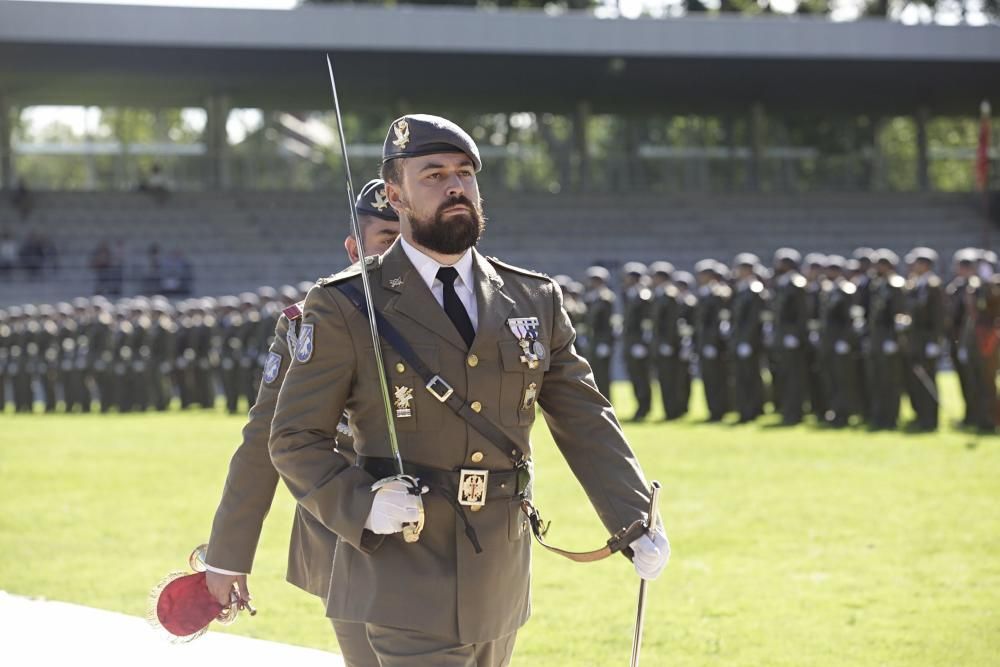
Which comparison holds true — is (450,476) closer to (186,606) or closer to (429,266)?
(429,266)

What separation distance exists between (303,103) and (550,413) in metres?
39.9

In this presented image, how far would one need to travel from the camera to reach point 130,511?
11750 millimetres

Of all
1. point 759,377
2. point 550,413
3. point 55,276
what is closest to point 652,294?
point 759,377

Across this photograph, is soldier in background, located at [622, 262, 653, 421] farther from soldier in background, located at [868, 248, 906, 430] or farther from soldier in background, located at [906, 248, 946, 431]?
soldier in background, located at [906, 248, 946, 431]

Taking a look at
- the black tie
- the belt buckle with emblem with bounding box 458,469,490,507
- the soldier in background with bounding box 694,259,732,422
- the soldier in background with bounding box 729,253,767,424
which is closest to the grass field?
the soldier in background with bounding box 729,253,767,424

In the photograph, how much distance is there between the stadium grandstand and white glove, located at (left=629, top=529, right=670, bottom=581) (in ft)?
102

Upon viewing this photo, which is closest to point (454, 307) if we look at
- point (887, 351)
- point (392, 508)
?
point (392, 508)

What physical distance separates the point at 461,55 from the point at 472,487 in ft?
109

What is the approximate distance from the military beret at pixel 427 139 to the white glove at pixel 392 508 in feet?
2.73

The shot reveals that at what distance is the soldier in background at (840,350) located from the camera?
16.8m

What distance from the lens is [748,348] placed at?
697 inches

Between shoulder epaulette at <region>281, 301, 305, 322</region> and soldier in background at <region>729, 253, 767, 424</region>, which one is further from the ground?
shoulder epaulette at <region>281, 301, 305, 322</region>

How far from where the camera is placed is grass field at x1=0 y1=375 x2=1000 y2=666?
699cm

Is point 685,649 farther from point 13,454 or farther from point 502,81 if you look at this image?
point 502,81
